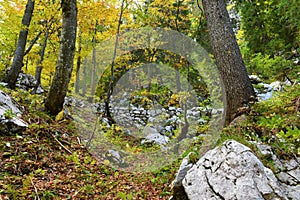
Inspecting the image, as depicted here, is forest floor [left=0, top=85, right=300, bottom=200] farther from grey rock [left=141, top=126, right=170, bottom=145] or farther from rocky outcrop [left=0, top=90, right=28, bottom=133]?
grey rock [left=141, top=126, right=170, bottom=145]

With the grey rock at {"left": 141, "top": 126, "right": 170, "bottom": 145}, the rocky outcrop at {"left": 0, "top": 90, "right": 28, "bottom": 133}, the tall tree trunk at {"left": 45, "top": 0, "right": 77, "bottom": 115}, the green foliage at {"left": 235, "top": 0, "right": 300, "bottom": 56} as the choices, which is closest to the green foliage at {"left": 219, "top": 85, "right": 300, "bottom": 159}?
the rocky outcrop at {"left": 0, "top": 90, "right": 28, "bottom": 133}

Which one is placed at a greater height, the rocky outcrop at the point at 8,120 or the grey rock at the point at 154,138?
the rocky outcrop at the point at 8,120

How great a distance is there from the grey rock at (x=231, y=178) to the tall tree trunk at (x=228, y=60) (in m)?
1.64

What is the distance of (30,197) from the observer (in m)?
2.38

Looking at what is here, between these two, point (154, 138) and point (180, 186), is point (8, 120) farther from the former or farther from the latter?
point (154, 138)

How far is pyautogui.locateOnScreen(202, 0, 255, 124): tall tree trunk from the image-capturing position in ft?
12.4

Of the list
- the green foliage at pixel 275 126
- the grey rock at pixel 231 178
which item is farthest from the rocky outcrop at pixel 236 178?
the green foliage at pixel 275 126

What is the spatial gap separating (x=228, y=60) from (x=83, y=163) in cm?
322

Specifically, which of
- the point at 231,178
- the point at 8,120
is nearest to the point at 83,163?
the point at 8,120

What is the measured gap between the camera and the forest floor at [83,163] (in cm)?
248

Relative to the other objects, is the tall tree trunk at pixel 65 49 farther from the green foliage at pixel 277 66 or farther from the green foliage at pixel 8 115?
the green foliage at pixel 277 66

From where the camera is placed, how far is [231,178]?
1994 mm

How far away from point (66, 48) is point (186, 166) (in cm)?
381

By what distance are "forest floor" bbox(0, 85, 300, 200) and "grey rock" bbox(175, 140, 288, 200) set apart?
347 mm
